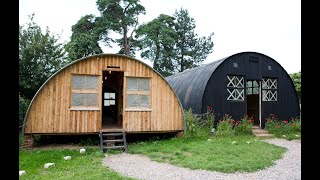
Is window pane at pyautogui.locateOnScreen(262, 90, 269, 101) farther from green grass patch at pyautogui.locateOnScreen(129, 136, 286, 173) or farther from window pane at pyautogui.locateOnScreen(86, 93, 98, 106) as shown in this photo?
window pane at pyautogui.locateOnScreen(86, 93, 98, 106)

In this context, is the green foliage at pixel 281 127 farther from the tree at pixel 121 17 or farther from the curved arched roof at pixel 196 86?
the tree at pixel 121 17

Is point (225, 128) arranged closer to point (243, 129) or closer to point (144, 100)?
point (243, 129)

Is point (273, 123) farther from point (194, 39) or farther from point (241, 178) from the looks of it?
point (194, 39)

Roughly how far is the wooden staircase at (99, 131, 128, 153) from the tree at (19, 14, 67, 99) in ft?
24.6

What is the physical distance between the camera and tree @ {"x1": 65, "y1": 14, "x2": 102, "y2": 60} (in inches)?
982

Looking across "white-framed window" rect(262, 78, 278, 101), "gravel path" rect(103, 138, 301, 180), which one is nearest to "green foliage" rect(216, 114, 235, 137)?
"white-framed window" rect(262, 78, 278, 101)

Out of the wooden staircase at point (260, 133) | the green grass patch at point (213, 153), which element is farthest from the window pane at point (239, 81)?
the green grass patch at point (213, 153)

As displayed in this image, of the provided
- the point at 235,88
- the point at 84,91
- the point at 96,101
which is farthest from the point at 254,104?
the point at 84,91

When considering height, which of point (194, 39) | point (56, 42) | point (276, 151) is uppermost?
point (194, 39)

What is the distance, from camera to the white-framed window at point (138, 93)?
10.8 metres

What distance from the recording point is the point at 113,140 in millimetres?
9750

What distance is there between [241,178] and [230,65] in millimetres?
8756
